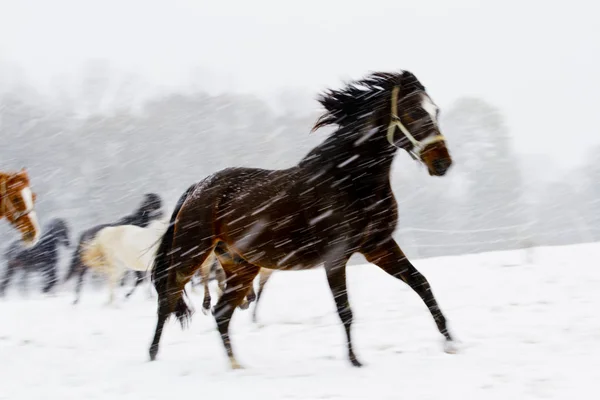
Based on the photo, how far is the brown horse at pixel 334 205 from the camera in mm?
5285

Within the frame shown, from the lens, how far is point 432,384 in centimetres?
450

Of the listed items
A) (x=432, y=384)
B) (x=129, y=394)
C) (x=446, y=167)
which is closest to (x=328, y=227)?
(x=446, y=167)

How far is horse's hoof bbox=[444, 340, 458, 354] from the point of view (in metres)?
5.49

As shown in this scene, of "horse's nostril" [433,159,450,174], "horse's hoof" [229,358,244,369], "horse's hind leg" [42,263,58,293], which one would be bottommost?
"horse's hind leg" [42,263,58,293]

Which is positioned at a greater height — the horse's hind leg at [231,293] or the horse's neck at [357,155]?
the horse's neck at [357,155]

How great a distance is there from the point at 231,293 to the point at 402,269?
5.51 ft

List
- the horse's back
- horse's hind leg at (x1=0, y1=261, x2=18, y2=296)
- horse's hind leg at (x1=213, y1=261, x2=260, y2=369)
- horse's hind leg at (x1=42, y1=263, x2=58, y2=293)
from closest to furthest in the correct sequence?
1. horse's hind leg at (x1=213, y1=261, x2=260, y2=369)
2. the horse's back
3. horse's hind leg at (x1=42, y1=263, x2=58, y2=293)
4. horse's hind leg at (x1=0, y1=261, x2=18, y2=296)

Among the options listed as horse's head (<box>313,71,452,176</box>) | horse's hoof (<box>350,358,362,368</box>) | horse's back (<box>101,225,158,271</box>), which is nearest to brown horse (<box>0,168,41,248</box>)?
horse's head (<box>313,71,452,176</box>)

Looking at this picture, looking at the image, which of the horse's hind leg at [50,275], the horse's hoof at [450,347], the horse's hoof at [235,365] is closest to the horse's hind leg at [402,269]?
the horse's hoof at [450,347]

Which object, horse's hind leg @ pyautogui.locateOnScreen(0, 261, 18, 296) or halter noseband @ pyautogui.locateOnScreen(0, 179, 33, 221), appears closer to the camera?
halter noseband @ pyautogui.locateOnScreen(0, 179, 33, 221)

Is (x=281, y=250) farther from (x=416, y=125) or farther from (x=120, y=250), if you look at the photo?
(x=120, y=250)

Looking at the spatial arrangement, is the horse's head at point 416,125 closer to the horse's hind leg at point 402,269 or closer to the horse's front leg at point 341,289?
the horse's hind leg at point 402,269

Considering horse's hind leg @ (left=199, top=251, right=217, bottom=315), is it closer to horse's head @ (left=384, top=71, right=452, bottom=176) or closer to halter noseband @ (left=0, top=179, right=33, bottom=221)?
halter noseband @ (left=0, top=179, right=33, bottom=221)

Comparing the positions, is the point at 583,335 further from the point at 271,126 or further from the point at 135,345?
the point at 271,126
